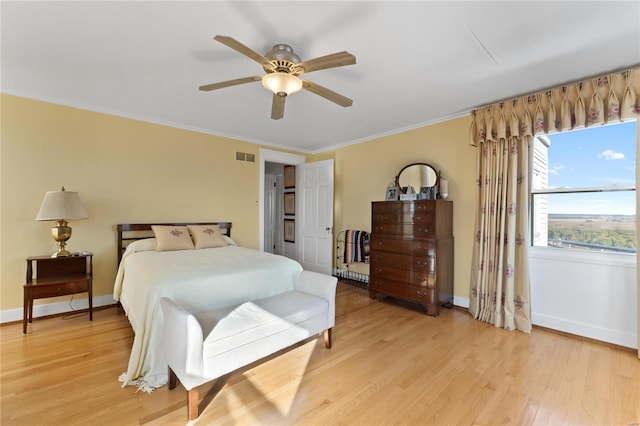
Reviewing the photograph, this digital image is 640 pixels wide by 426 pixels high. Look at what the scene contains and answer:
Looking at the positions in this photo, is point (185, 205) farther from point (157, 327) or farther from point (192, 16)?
point (192, 16)

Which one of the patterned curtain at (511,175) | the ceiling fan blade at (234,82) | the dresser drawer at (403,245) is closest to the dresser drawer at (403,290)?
the dresser drawer at (403,245)

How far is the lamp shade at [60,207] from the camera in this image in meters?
2.76

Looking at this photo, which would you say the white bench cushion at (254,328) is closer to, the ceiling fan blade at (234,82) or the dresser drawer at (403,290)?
the dresser drawer at (403,290)

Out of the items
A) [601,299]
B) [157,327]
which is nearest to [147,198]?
[157,327]

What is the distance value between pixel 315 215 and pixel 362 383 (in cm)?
337

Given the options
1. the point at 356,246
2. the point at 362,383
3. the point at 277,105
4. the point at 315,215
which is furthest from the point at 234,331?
the point at 315,215

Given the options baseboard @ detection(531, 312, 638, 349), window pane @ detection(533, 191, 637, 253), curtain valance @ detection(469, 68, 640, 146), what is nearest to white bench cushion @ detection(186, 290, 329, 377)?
baseboard @ detection(531, 312, 638, 349)

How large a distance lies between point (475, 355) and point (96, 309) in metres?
4.15

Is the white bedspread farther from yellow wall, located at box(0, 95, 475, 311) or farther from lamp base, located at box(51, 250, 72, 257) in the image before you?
yellow wall, located at box(0, 95, 475, 311)

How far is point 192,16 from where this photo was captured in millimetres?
1753

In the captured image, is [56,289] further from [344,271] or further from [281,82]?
[344,271]

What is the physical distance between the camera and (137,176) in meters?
3.64

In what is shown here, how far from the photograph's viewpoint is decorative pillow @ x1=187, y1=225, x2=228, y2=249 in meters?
3.64

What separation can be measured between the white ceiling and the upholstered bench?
1.88 meters
